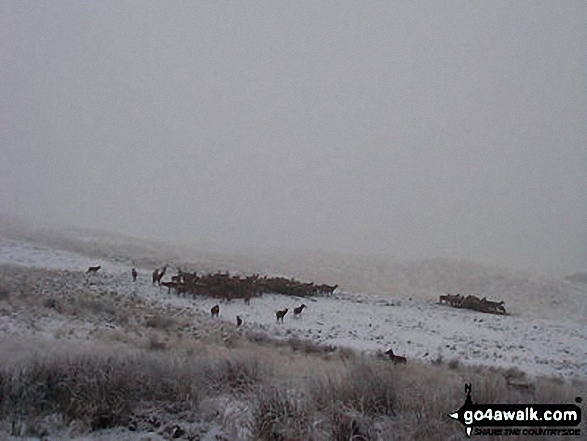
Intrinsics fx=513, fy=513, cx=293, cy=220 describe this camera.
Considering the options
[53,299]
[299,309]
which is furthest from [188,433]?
[299,309]

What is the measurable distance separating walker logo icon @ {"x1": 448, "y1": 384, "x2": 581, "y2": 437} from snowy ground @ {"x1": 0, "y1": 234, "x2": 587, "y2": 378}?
25.0 feet

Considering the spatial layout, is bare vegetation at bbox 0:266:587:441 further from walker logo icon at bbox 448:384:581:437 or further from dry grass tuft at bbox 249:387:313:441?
walker logo icon at bbox 448:384:581:437

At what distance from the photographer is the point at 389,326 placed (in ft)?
61.0

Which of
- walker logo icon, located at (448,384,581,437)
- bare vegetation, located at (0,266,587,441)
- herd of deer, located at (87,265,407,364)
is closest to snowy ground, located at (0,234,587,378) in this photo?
herd of deer, located at (87,265,407,364)

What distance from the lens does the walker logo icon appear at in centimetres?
592

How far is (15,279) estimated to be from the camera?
58.4ft

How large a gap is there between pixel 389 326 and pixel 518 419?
12.6 meters

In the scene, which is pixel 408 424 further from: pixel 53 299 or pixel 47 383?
pixel 53 299

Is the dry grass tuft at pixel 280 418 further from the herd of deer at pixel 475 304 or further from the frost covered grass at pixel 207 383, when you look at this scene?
the herd of deer at pixel 475 304

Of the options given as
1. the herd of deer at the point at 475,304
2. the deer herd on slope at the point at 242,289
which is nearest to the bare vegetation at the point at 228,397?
the deer herd on slope at the point at 242,289

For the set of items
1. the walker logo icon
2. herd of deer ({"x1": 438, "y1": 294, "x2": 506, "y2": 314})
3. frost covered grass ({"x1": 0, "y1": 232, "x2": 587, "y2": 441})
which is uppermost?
herd of deer ({"x1": 438, "y1": 294, "x2": 506, "y2": 314})

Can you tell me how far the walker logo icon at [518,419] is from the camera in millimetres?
5923

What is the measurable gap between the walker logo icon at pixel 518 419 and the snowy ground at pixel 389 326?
763 centimetres

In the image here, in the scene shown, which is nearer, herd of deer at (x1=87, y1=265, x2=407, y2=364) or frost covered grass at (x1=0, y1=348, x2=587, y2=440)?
frost covered grass at (x1=0, y1=348, x2=587, y2=440)
